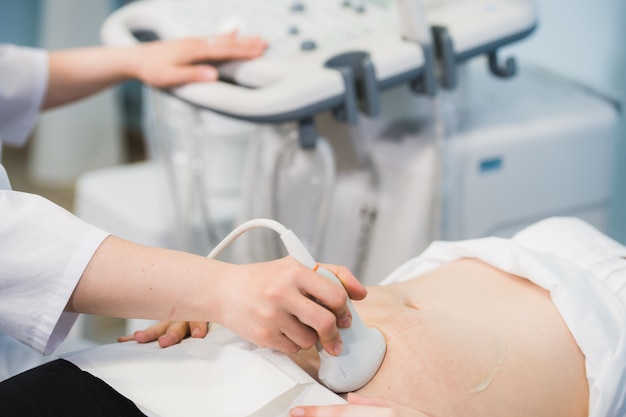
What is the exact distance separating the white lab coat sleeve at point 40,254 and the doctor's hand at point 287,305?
158 millimetres

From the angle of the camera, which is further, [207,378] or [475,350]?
[475,350]

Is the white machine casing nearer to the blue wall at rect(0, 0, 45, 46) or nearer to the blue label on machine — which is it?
the blue label on machine

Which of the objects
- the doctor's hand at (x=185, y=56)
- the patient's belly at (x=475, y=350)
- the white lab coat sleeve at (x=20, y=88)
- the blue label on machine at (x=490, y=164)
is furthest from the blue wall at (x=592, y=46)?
the white lab coat sleeve at (x=20, y=88)

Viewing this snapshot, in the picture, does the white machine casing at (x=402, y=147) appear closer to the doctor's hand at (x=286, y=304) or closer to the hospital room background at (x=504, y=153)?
the hospital room background at (x=504, y=153)

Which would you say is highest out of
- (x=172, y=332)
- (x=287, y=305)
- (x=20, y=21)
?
(x=287, y=305)

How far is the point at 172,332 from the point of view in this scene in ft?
3.20

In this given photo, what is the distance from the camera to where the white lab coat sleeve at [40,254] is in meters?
0.87

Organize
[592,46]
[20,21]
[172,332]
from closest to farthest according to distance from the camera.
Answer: [172,332] < [592,46] < [20,21]

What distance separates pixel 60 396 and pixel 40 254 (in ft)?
0.48

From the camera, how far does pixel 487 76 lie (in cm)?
187

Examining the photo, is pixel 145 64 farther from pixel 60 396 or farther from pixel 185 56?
pixel 60 396

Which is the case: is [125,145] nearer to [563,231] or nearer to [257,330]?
[563,231]

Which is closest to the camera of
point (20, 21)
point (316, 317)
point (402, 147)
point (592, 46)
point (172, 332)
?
point (316, 317)

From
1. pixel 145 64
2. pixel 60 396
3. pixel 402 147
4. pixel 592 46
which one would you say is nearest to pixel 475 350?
pixel 60 396
